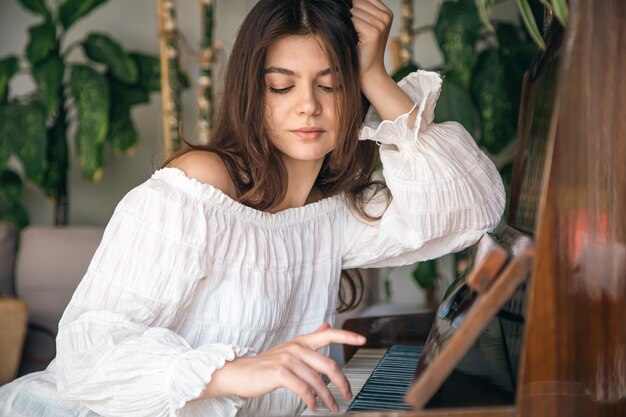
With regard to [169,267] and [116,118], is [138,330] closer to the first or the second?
[169,267]

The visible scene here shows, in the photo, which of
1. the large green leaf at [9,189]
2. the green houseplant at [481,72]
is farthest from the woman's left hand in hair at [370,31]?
the large green leaf at [9,189]

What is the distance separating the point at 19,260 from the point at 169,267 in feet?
8.23

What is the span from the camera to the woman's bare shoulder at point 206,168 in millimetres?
1656

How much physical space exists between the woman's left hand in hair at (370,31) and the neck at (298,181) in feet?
0.82

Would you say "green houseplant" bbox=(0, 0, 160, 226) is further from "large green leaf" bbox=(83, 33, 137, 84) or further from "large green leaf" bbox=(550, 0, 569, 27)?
"large green leaf" bbox=(550, 0, 569, 27)

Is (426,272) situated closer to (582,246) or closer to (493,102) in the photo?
(493,102)

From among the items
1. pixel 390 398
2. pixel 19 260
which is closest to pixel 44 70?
pixel 19 260

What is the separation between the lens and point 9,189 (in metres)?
4.39

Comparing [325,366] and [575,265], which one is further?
[325,366]

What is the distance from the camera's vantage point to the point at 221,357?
128 cm

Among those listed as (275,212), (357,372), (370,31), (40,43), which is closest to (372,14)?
(370,31)

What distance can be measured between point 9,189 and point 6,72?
0.58 meters

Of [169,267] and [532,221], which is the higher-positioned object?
[532,221]

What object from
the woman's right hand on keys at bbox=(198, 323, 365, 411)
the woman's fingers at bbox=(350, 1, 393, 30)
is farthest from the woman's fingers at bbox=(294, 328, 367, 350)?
the woman's fingers at bbox=(350, 1, 393, 30)
